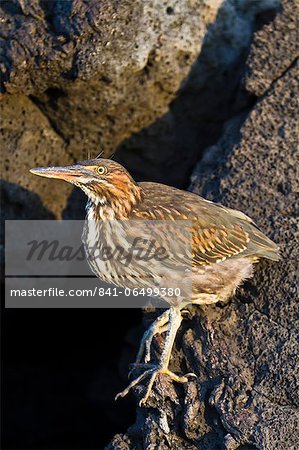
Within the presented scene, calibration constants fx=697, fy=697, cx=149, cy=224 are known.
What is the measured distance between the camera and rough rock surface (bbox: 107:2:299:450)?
13.5 ft

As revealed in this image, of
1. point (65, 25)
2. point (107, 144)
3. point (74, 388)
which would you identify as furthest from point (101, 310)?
point (65, 25)

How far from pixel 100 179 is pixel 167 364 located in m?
1.26

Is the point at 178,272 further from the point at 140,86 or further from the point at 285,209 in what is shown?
the point at 140,86

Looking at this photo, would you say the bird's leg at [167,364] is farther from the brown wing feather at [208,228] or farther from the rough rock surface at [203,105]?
the rough rock surface at [203,105]

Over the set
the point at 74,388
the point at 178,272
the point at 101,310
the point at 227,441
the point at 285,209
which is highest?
the point at 285,209

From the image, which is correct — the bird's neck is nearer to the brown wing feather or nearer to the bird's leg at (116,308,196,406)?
the brown wing feather

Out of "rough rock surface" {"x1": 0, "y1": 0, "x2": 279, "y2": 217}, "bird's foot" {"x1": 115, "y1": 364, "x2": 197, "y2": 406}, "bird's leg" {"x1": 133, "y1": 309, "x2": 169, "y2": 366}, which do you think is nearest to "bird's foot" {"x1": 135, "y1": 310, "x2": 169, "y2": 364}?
"bird's leg" {"x1": 133, "y1": 309, "x2": 169, "y2": 366}

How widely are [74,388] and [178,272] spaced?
264 centimetres

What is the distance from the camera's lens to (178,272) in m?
4.46

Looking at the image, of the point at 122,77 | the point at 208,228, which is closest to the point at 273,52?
the point at 122,77

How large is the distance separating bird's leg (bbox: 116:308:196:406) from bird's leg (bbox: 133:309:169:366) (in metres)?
0.15

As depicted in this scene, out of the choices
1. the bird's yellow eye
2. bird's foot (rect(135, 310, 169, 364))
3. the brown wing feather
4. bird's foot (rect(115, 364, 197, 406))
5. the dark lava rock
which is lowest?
bird's foot (rect(115, 364, 197, 406))

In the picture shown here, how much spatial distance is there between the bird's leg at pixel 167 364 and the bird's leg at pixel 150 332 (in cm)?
15

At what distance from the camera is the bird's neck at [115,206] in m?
4.52
